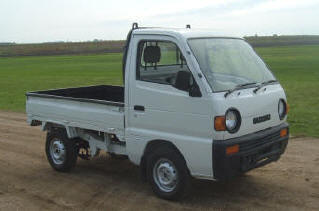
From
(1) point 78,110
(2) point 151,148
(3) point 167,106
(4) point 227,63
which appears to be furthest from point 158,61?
(1) point 78,110

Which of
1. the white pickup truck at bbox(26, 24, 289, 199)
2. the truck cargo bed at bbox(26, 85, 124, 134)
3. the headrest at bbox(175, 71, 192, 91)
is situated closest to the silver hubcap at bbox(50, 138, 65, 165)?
the truck cargo bed at bbox(26, 85, 124, 134)

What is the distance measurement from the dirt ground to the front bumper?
532 millimetres

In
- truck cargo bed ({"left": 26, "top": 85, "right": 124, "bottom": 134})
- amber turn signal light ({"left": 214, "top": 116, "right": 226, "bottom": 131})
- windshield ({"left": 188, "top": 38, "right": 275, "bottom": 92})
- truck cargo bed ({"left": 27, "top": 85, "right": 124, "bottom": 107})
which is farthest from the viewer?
truck cargo bed ({"left": 27, "top": 85, "right": 124, "bottom": 107})

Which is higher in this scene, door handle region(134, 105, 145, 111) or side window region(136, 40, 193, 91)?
side window region(136, 40, 193, 91)

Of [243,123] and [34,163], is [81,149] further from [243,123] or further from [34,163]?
[243,123]

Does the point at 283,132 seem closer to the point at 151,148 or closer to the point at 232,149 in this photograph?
the point at 232,149

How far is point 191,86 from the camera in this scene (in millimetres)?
5621

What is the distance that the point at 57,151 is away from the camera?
802cm

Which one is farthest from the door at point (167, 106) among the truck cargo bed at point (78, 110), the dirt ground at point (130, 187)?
the dirt ground at point (130, 187)

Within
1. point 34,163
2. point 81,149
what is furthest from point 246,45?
point 34,163

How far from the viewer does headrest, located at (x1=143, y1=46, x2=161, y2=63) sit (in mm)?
6406

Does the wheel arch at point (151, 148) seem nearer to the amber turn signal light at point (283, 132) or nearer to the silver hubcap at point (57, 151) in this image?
the amber turn signal light at point (283, 132)

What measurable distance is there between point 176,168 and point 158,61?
1.57 meters

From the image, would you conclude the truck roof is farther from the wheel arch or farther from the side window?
the wheel arch
